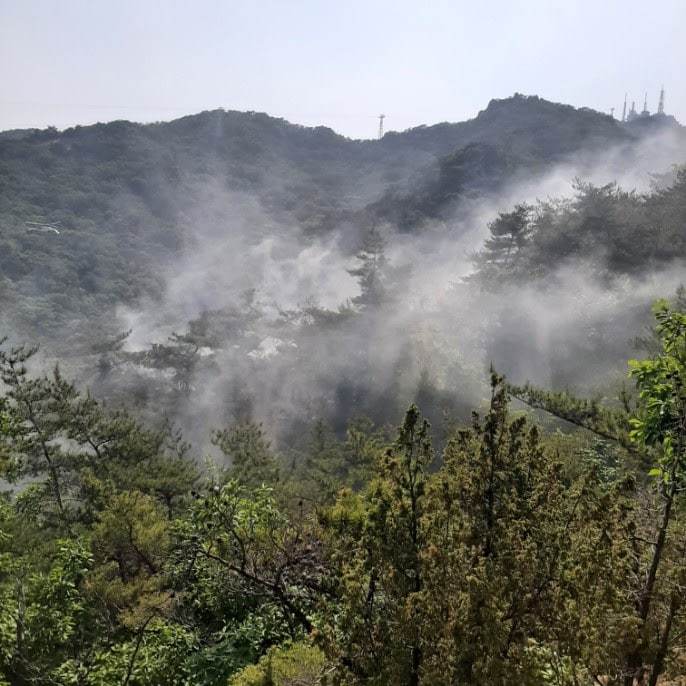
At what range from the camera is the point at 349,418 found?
1550 inches

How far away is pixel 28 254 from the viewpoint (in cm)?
9525

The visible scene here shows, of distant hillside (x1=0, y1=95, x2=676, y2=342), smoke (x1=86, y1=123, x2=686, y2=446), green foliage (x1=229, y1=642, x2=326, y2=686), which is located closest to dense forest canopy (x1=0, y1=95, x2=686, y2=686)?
green foliage (x1=229, y1=642, x2=326, y2=686)

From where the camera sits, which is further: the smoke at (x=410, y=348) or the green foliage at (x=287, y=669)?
the smoke at (x=410, y=348)

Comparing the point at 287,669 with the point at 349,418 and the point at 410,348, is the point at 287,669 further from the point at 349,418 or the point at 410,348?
the point at 410,348

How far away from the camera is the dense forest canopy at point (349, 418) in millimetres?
4117

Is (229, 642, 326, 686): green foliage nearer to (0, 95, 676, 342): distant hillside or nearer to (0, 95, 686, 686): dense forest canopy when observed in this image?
(0, 95, 686, 686): dense forest canopy

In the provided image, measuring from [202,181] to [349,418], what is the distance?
11231 cm

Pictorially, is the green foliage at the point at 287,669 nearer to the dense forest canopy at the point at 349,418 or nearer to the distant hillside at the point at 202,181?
the dense forest canopy at the point at 349,418

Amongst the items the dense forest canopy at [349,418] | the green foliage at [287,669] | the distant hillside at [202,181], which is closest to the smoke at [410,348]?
the dense forest canopy at [349,418]

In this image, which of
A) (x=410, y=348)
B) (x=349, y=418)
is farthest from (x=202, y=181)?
(x=349, y=418)

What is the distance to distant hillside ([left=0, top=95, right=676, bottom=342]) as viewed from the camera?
9194cm

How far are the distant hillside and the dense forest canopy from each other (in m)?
0.82

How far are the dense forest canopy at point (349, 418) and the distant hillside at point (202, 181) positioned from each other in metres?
0.82

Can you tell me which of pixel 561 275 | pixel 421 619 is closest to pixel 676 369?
pixel 421 619
